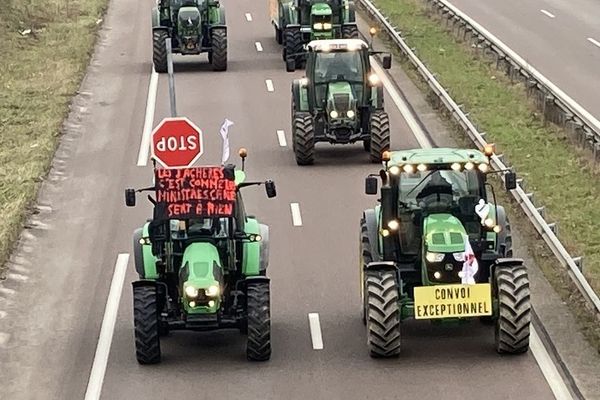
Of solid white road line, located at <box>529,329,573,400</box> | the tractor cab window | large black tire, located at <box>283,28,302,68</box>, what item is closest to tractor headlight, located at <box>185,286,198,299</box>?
solid white road line, located at <box>529,329,573,400</box>

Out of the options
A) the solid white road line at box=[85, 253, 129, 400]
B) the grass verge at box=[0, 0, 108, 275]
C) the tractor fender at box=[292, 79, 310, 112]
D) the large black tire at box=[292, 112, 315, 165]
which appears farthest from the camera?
the tractor fender at box=[292, 79, 310, 112]

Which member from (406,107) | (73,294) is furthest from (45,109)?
(73,294)

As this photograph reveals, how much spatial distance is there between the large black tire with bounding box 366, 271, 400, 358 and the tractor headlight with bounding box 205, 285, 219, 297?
1.70m

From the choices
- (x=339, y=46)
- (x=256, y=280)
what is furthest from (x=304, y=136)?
(x=256, y=280)

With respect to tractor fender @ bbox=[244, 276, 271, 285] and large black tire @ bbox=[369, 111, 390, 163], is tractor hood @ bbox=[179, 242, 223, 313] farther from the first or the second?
large black tire @ bbox=[369, 111, 390, 163]

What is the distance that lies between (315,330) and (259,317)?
1859 mm

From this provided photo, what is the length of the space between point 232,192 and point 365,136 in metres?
12.0

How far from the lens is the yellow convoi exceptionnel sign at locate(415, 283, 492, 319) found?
1778cm

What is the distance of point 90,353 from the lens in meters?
19.5

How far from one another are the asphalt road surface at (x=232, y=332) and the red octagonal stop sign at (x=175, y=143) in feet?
4.22

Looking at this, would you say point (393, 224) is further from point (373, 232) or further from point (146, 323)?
point (146, 323)

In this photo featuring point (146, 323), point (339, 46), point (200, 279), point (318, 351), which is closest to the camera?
point (200, 279)

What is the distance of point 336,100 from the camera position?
30328mm

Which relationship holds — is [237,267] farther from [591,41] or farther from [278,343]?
[591,41]
